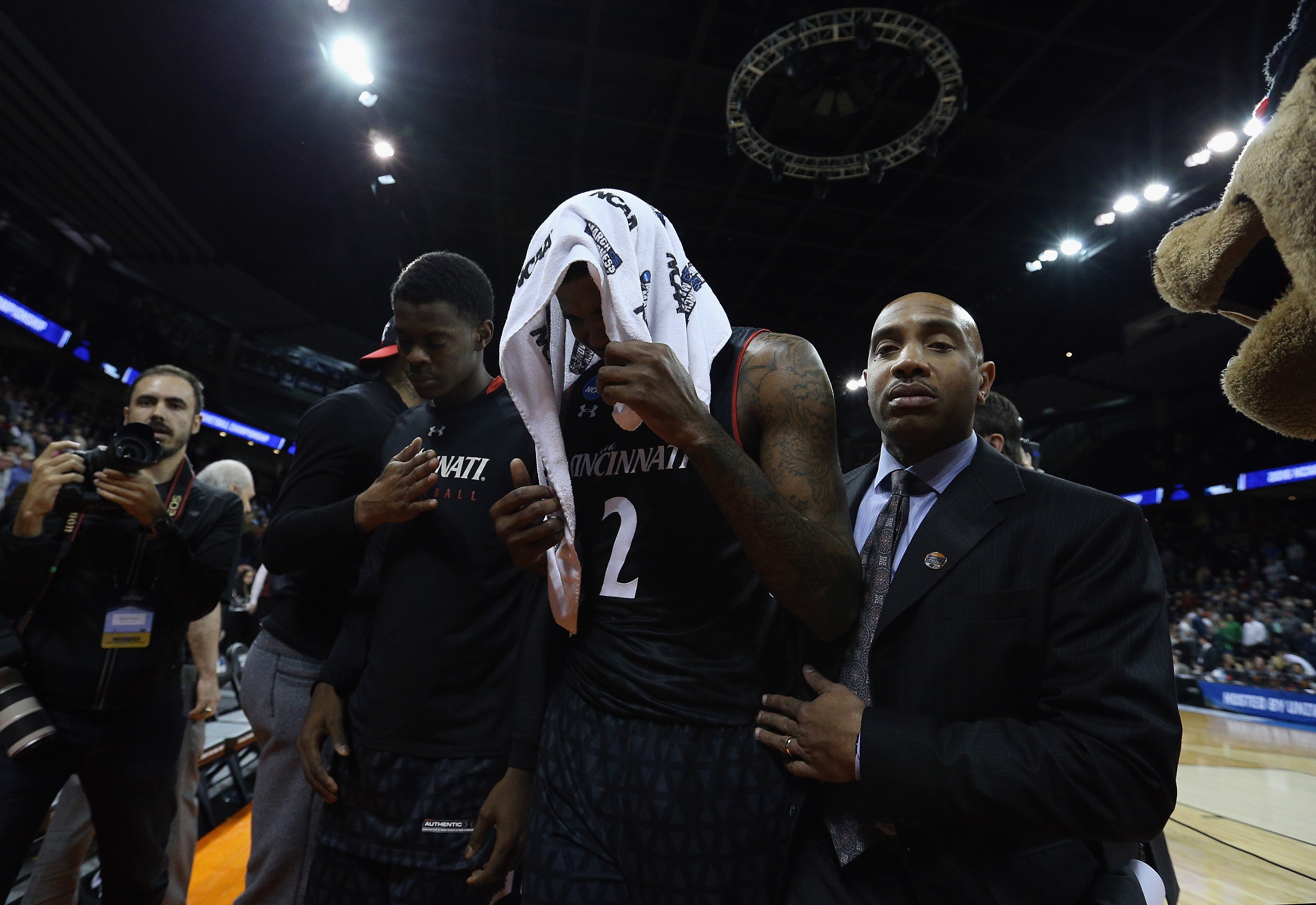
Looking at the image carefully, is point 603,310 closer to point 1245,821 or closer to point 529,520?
point 529,520

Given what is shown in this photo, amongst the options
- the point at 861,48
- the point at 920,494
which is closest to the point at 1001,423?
the point at 920,494

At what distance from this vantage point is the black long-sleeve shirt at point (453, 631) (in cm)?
154

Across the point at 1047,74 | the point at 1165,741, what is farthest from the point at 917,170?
the point at 1165,741

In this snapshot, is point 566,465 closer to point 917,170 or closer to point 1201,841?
point 1201,841

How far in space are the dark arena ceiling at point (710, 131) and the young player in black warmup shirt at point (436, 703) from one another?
6.04 m

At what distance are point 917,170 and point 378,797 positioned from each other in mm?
8865

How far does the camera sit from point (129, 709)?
232 centimetres

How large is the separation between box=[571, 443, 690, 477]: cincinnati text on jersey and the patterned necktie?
445mm

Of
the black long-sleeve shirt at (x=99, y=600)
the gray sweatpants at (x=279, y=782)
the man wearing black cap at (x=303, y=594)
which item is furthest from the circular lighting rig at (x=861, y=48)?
the gray sweatpants at (x=279, y=782)

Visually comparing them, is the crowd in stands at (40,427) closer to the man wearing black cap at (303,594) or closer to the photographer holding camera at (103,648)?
the photographer holding camera at (103,648)

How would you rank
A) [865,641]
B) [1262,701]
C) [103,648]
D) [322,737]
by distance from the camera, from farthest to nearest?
1. [1262,701]
2. [103,648]
3. [322,737]
4. [865,641]

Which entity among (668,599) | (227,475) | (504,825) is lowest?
(504,825)

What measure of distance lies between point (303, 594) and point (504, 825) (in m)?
1.13

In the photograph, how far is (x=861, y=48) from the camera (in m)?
5.86
